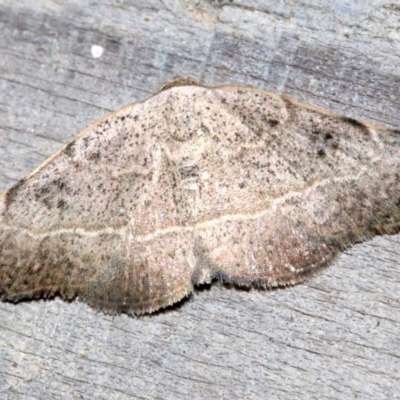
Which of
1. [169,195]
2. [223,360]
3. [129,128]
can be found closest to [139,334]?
[223,360]

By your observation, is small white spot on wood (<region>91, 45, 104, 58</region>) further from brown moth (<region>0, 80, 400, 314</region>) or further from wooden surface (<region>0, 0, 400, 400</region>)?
brown moth (<region>0, 80, 400, 314</region>)

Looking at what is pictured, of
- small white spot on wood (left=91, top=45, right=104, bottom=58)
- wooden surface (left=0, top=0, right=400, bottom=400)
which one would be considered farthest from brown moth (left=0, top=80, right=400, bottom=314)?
small white spot on wood (left=91, top=45, right=104, bottom=58)

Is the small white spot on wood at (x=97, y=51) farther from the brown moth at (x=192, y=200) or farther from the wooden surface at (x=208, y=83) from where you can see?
the brown moth at (x=192, y=200)

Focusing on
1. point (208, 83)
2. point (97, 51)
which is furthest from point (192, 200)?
point (97, 51)

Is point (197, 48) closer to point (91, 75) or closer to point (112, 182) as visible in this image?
point (91, 75)

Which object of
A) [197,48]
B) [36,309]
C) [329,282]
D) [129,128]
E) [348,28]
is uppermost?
[348,28]

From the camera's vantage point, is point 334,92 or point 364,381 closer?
point 364,381
